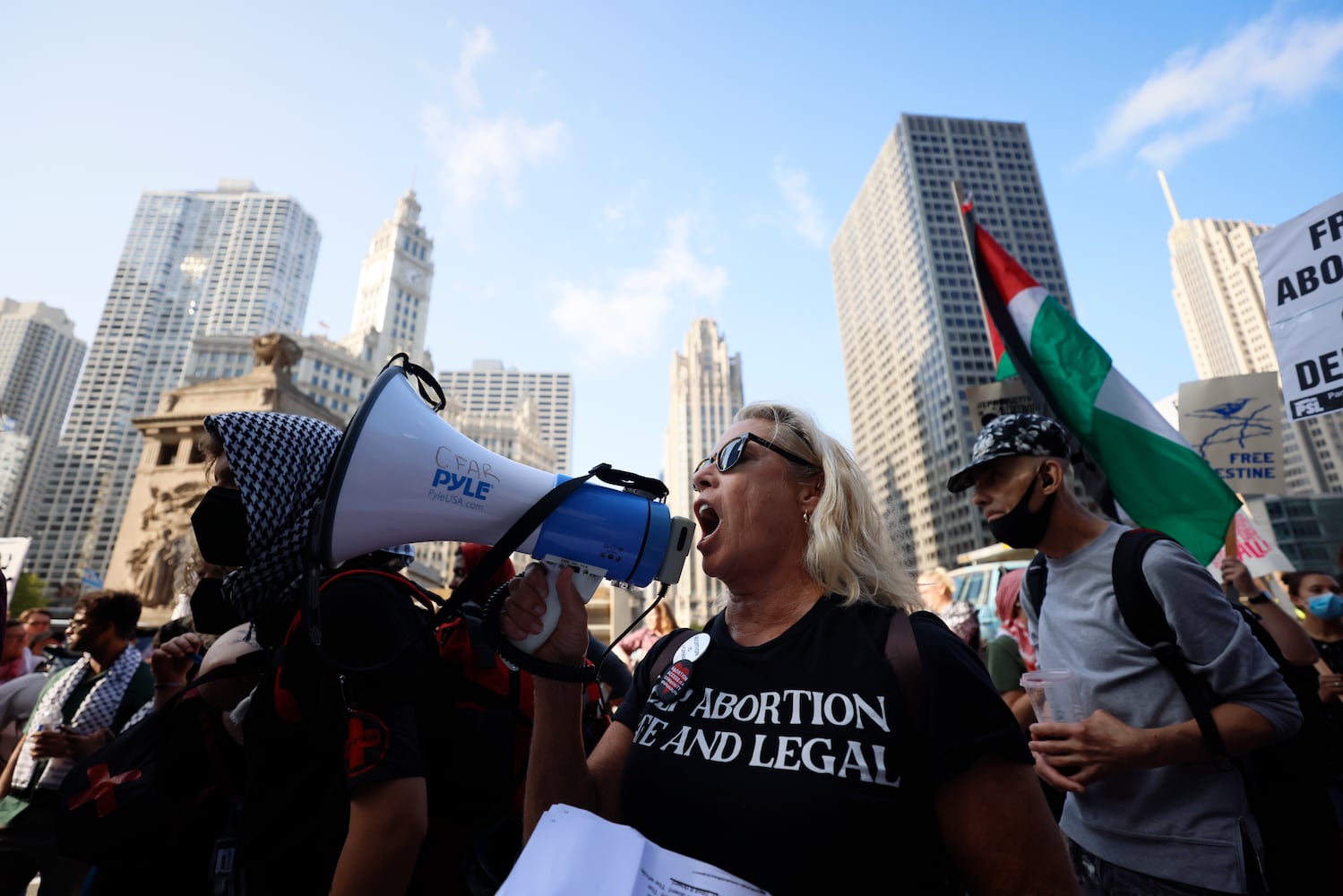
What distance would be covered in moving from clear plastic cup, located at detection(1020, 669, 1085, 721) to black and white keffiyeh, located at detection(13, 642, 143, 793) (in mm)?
4702

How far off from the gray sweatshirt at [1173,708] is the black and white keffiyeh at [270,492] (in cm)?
229

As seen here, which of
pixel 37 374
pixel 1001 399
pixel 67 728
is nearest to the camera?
pixel 67 728

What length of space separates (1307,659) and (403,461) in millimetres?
3905

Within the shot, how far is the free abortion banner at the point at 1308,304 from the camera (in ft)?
13.2

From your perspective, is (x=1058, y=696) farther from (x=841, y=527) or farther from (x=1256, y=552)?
(x=1256, y=552)

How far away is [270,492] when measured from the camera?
1.61m

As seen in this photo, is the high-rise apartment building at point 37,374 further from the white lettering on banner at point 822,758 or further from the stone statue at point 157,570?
the white lettering on banner at point 822,758

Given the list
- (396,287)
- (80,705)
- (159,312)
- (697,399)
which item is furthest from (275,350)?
(697,399)

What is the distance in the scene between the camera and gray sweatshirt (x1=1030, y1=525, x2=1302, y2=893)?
A: 183 cm

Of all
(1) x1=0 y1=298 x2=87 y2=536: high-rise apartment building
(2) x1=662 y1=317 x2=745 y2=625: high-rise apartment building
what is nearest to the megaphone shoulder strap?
(2) x1=662 y1=317 x2=745 y2=625: high-rise apartment building

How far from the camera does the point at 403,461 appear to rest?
144 cm

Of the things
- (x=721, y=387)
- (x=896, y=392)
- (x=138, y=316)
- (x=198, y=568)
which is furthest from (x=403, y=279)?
(x=198, y=568)

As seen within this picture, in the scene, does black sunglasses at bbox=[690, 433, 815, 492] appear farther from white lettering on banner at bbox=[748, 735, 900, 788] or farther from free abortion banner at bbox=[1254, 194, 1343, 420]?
free abortion banner at bbox=[1254, 194, 1343, 420]

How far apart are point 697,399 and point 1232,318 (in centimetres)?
9693
